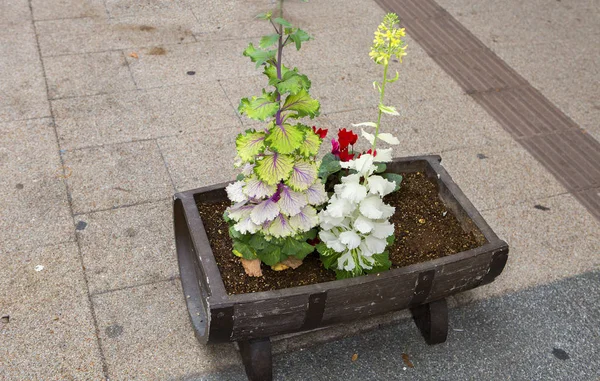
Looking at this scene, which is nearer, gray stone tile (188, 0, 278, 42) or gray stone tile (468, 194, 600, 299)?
gray stone tile (468, 194, 600, 299)

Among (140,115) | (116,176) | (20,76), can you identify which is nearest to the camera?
(116,176)

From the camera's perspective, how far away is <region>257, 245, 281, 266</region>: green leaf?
10.6 ft

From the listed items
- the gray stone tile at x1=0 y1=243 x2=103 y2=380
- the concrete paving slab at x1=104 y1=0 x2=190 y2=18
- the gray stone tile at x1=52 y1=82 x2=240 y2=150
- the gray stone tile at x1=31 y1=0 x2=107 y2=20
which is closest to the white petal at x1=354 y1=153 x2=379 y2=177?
the gray stone tile at x1=0 y1=243 x2=103 y2=380

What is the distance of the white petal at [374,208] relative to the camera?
3.03 meters

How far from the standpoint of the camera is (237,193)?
10.4 feet

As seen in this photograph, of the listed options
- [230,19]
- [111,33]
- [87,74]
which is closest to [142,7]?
[111,33]

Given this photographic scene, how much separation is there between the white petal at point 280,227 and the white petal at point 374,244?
0.35 metres

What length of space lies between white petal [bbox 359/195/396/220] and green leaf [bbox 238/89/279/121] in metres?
0.58

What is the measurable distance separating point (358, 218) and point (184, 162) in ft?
6.53

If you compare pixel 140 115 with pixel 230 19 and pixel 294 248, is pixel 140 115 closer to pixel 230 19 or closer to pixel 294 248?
pixel 230 19

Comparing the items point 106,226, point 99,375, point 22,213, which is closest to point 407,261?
point 99,375

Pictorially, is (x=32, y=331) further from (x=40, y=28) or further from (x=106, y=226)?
(x=40, y=28)

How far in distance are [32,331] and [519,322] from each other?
2.62 metres

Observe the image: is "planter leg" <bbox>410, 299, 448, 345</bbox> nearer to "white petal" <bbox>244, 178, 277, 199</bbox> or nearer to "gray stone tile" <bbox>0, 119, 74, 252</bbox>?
"white petal" <bbox>244, 178, 277, 199</bbox>
